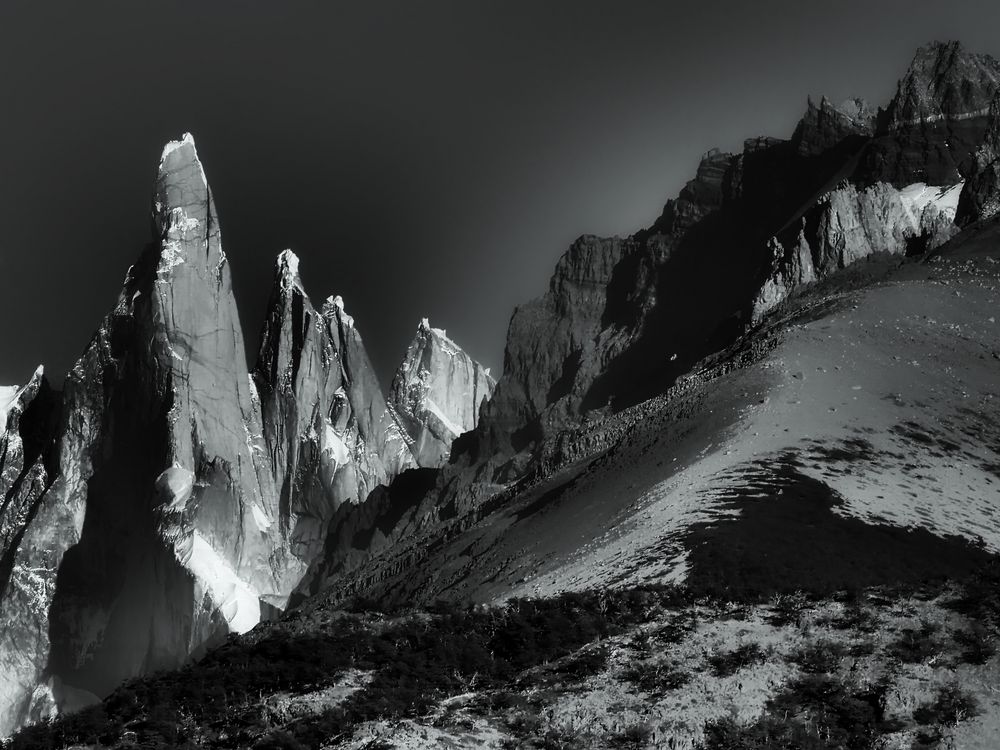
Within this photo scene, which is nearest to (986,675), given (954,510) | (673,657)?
(673,657)

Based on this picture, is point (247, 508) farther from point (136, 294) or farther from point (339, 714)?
point (339, 714)

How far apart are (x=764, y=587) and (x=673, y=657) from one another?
703 centimetres

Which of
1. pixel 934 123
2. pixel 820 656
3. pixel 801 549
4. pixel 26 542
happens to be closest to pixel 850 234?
pixel 934 123

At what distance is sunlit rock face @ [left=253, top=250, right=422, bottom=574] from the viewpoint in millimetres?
127688

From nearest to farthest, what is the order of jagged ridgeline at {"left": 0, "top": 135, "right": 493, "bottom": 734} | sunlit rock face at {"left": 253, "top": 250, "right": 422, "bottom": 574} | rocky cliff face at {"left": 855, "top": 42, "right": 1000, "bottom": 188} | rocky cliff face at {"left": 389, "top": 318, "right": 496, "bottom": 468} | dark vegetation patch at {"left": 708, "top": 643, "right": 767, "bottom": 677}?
dark vegetation patch at {"left": 708, "top": 643, "right": 767, "bottom": 677}
jagged ridgeline at {"left": 0, "top": 135, "right": 493, "bottom": 734}
rocky cliff face at {"left": 855, "top": 42, "right": 1000, "bottom": 188}
sunlit rock face at {"left": 253, "top": 250, "right": 422, "bottom": 574}
rocky cliff face at {"left": 389, "top": 318, "right": 496, "bottom": 468}

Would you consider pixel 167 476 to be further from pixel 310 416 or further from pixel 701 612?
pixel 701 612

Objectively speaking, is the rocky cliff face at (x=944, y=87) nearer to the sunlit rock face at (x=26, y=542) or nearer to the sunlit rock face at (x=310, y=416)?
the sunlit rock face at (x=310, y=416)

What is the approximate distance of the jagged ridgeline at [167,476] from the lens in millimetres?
98875

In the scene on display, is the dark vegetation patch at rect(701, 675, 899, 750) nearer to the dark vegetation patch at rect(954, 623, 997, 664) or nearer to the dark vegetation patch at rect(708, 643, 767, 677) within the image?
the dark vegetation patch at rect(708, 643, 767, 677)

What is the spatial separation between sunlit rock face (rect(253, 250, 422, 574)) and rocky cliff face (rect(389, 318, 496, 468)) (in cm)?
1431

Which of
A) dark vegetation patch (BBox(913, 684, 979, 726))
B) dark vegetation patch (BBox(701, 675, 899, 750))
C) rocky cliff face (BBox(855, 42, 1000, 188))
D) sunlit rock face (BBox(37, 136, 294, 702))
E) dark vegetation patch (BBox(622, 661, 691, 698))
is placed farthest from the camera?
rocky cliff face (BBox(855, 42, 1000, 188))

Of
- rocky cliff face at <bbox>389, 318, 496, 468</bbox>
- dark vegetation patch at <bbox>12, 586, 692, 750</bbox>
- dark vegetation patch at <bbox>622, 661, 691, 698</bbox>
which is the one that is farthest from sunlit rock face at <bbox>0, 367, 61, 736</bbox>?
dark vegetation patch at <bbox>622, 661, 691, 698</bbox>

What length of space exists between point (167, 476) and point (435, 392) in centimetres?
6605

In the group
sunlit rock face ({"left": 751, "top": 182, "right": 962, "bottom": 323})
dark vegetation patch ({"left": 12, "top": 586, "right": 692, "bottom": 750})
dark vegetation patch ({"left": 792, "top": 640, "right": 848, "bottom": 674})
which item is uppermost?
sunlit rock face ({"left": 751, "top": 182, "right": 962, "bottom": 323})
